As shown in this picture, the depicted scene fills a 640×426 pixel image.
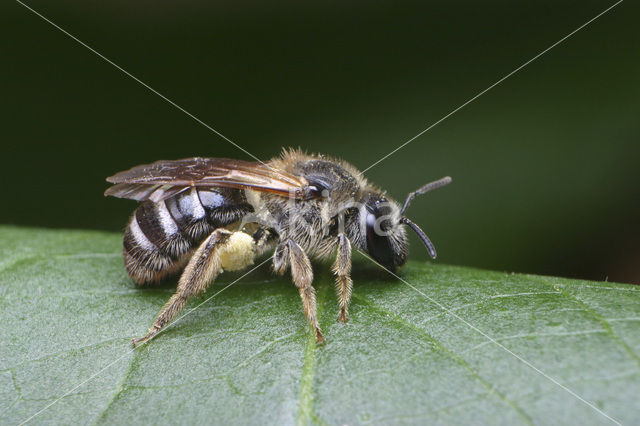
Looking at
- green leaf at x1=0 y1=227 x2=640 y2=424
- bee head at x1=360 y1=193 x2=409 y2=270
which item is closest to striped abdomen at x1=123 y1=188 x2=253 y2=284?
green leaf at x1=0 y1=227 x2=640 y2=424

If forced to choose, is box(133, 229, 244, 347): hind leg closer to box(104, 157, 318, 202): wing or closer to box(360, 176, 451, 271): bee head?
box(104, 157, 318, 202): wing

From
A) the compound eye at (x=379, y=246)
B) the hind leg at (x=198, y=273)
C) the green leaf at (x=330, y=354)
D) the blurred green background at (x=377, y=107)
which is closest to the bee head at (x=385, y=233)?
the compound eye at (x=379, y=246)

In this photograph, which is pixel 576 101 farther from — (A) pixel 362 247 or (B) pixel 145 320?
(B) pixel 145 320

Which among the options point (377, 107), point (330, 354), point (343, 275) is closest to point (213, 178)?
point (343, 275)

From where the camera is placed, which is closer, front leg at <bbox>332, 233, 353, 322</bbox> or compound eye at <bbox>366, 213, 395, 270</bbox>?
front leg at <bbox>332, 233, 353, 322</bbox>

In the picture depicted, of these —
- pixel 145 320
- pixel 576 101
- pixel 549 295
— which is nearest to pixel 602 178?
pixel 576 101

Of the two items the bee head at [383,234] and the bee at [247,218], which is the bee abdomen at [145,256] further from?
the bee head at [383,234]

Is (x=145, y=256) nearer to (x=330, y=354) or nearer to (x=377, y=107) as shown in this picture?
(x=330, y=354)
